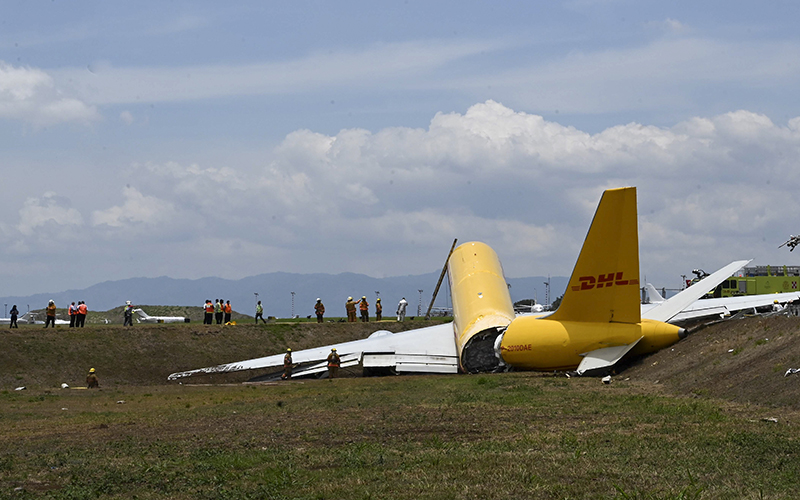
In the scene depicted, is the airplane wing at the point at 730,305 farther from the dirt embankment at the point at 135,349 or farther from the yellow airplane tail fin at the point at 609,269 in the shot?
the dirt embankment at the point at 135,349

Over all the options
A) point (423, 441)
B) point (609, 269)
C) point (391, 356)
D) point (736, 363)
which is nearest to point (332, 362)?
point (391, 356)

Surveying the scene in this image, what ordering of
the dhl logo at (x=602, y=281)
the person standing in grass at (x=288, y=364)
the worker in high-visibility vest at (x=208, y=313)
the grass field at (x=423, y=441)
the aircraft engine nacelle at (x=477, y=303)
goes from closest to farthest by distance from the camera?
1. the grass field at (x=423, y=441)
2. the dhl logo at (x=602, y=281)
3. the aircraft engine nacelle at (x=477, y=303)
4. the person standing in grass at (x=288, y=364)
5. the worker in high-visibility vest at (x=208, y=313)

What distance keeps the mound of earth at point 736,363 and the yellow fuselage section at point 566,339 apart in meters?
0.56

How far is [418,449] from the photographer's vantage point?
12.8 meters

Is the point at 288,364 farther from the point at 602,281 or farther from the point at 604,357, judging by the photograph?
the point at 602,281

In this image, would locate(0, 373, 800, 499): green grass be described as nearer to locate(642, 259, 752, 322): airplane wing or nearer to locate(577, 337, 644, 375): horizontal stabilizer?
locate(577, 337, 644, 375): horizontal stabilizer

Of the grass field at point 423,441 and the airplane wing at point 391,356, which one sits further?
the airplane wing at point 391,356

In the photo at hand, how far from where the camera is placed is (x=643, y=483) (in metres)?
9.60

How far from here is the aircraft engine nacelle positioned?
31297mm

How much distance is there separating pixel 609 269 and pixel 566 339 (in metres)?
2.69

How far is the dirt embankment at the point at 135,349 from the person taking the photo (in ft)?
125

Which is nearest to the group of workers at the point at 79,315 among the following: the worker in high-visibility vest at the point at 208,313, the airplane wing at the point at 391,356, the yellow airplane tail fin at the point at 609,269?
the worker in high-visibility vest at the point at 208,313

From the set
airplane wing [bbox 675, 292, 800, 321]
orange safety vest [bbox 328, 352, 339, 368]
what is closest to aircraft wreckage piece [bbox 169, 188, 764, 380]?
orange safety vest [bbox 328, 352, 339, 368]

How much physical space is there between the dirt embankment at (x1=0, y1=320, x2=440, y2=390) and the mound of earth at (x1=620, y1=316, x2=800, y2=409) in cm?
2357
